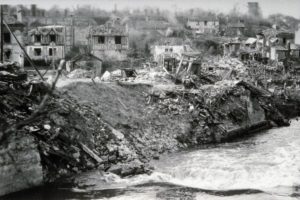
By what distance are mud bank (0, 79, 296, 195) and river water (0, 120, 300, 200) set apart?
101cm

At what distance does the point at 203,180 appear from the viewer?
70.5ft

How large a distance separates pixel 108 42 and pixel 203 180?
39191 millimetres

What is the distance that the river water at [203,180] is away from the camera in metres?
19.1

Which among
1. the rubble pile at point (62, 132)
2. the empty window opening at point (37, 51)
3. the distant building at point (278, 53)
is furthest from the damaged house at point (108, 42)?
the rubble pile at point (62, 132)

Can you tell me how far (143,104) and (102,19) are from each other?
64.7m

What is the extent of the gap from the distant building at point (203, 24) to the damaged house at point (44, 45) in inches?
1842

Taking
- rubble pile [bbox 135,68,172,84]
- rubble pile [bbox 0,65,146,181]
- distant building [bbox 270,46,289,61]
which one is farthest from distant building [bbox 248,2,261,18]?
rubble pile [bbox 0,65,146,181]

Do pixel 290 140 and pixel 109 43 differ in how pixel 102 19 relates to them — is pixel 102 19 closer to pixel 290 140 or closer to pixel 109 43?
pixel 109 43

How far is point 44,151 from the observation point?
68.6 feet

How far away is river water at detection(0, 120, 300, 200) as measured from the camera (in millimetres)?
19078

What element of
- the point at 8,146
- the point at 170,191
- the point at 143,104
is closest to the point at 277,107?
the point at 143,104

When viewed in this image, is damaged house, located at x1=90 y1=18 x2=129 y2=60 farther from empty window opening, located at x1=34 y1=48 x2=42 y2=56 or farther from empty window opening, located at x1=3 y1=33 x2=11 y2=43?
empty window opening, located at x1=3 y1=33 x2=11 y2=43

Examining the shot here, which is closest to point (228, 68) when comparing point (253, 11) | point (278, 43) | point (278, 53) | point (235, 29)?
point (278, 53)

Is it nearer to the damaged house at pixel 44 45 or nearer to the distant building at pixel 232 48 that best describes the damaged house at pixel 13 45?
Answer: the damaged house at pixel 44 45
